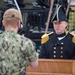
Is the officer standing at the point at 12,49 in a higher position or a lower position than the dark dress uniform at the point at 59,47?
higher

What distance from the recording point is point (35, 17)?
7.74 m

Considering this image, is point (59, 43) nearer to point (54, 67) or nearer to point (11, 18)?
point (54, 67)

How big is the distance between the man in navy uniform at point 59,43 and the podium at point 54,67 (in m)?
0.25

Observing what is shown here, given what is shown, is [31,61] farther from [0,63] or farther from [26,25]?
[26,25]

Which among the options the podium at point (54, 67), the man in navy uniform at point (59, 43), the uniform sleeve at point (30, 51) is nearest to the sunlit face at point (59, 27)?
the man in navy uniform at point (59, 43)

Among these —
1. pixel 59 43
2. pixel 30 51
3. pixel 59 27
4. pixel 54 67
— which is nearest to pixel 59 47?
pixel 59 43

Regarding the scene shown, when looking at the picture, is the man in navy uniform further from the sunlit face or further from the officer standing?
the officer standing

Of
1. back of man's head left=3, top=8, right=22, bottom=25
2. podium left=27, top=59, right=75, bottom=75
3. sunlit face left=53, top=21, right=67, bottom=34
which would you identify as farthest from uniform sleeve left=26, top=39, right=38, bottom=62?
sunlit face left=53, top=21, right=67, bottom=34

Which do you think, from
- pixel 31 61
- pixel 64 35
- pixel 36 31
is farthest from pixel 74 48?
pixel 36 31

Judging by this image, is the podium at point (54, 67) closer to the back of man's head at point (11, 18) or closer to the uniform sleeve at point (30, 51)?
the uniform sleeve at point (30, 51)

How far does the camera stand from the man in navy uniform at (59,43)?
413 cm

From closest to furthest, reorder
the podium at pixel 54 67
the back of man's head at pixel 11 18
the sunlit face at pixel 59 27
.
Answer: the back of man's head at pixel 11 18 → the podium at pixel 54 67 → the sunlit face at pixel 59 27

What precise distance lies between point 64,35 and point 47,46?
22cm

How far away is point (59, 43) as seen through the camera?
13.8 ft
